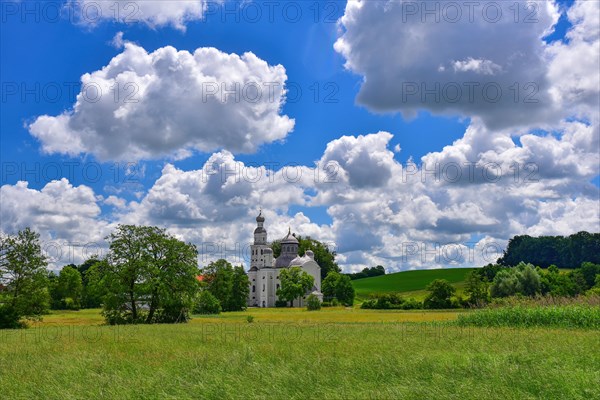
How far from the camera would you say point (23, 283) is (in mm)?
46594

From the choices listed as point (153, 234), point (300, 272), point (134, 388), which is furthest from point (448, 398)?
point (300, 272)

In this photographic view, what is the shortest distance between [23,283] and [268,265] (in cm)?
9323

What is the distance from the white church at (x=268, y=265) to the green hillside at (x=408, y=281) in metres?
15.5

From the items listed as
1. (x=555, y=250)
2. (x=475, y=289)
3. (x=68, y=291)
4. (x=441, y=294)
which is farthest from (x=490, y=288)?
(x=555, y=250)

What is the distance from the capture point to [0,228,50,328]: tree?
46.1 metres

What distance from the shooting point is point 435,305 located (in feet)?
274

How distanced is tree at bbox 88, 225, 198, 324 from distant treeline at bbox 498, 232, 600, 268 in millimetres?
140842

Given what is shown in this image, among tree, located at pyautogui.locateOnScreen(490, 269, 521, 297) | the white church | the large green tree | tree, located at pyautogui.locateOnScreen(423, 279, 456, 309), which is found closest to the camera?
tree, located at pyautogui.locateOnScreen(490, 269, 521, 297)

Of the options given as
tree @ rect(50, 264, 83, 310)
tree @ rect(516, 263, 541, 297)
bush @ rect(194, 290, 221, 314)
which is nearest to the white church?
bush @ rect(194, 290, 221, 314)

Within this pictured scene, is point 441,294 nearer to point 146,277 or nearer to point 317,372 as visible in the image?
point 146,277

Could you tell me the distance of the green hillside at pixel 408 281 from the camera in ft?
469

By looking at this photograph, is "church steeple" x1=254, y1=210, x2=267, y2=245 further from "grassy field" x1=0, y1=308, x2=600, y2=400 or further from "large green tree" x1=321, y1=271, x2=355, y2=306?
"grassy field" x1=0, y1=308, x2=600, y2=400

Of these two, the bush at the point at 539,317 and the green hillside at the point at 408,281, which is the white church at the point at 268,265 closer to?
the green hillside at the point at 408,281

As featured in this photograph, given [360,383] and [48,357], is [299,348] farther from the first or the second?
[48,357]
